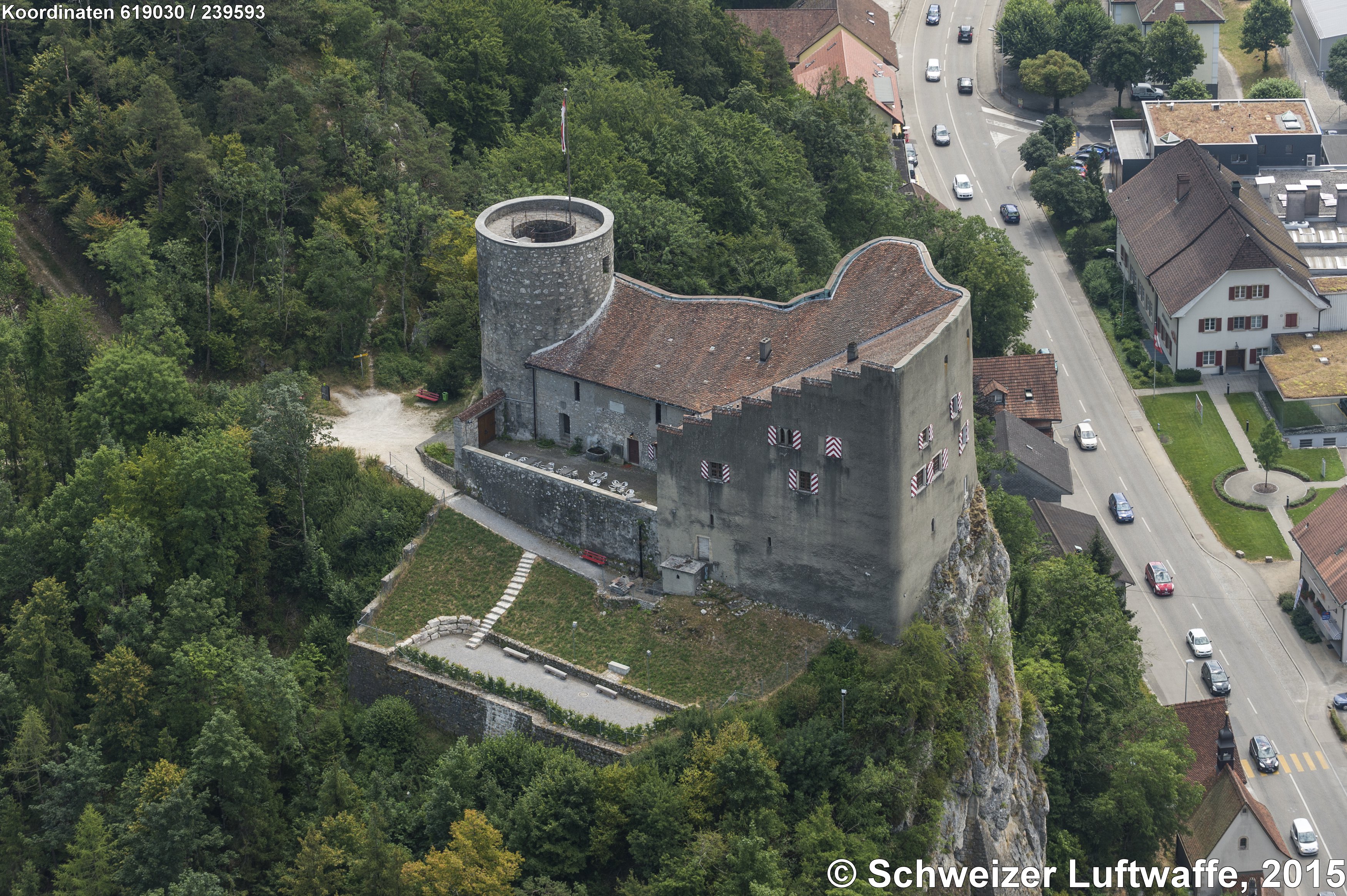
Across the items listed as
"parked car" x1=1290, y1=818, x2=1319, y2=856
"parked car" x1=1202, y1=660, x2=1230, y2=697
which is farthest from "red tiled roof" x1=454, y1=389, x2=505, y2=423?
"parked car" x1=1290, y1=818, x2=1319, y2=856

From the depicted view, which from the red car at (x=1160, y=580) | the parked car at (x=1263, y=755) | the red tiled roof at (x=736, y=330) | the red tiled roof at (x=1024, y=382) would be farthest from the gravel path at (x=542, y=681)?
the red tiled roof at (x=1024, y=382)

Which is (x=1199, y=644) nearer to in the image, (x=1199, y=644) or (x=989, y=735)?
(x=1199, y=644)

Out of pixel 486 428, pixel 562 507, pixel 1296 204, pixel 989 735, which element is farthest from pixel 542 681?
pixel 1296 204

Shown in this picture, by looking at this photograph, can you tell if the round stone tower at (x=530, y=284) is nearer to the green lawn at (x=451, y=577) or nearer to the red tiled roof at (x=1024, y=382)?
the green lawn at (x=451, y=577)

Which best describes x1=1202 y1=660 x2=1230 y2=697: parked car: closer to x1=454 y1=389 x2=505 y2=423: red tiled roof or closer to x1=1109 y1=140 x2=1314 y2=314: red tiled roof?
x1=1109 y1=140 x2=1314 y2=314: red tiled roof

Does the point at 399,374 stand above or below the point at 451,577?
above

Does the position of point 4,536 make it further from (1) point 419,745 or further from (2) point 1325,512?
(2) point 1325,512
